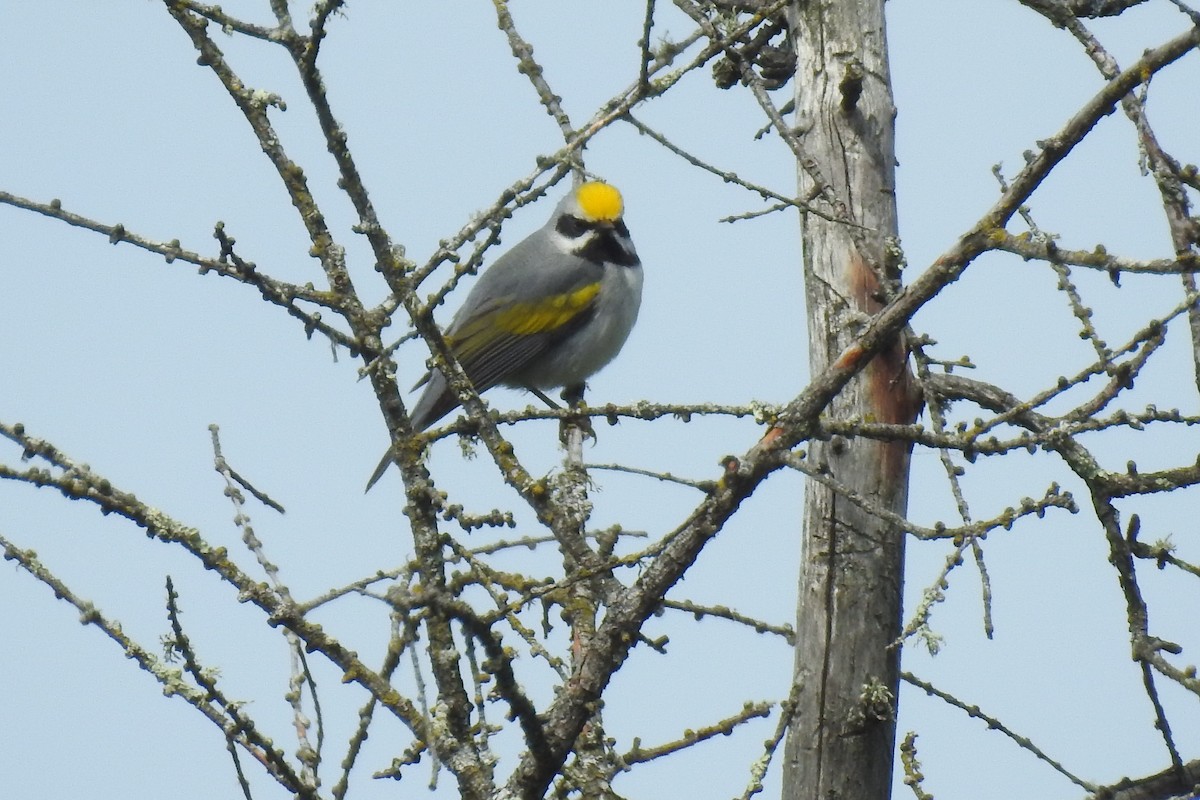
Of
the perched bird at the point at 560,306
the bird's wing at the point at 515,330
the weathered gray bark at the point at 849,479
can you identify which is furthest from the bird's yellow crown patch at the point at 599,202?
the weathered gray bark at the point at 849,479

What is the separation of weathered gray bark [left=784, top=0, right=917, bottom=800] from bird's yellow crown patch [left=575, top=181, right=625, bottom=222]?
10.3 ft

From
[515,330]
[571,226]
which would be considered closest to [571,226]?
[571,226]

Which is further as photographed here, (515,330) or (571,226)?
(571,226)

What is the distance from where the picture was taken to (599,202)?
7.99m

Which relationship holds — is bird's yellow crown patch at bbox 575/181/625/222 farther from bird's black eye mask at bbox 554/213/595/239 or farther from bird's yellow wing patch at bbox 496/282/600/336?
bird's yellow wing patch at bbox 496/282/600/336

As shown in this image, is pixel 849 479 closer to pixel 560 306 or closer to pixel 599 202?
pixel 560 306

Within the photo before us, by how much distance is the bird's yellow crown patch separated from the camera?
7984 mm

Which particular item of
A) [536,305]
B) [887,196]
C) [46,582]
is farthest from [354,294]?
[536,305]

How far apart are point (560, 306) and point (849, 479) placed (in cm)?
344

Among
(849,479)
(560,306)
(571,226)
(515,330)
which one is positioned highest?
(571,226)

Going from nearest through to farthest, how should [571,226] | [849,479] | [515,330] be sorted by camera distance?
[849,479]
[515,330]
[571,226]

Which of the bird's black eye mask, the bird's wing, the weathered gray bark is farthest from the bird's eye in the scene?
the weathered gray bark

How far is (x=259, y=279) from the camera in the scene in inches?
116

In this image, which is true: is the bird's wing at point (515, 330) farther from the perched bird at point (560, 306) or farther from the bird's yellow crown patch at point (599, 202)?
the bird's yellow crown patch at point (599, 202)
